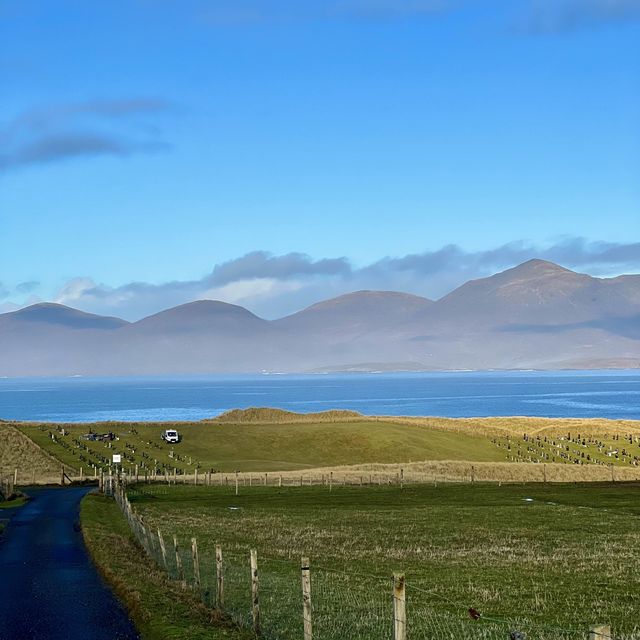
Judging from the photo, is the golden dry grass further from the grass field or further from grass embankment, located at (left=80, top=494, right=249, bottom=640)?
grass embankment, located at (left=80, top=494, right=249, bottom=640)

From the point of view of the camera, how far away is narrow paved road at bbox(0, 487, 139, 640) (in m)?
22.6

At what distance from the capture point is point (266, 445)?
12306 cm

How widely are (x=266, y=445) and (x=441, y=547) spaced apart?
283 feet

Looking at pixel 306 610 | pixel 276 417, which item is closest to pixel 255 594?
pixel 306 610

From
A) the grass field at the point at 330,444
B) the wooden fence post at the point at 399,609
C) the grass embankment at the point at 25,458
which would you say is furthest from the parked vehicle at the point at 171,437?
the wooden fence post at the point at 399,609

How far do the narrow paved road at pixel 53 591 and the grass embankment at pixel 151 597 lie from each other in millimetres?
365

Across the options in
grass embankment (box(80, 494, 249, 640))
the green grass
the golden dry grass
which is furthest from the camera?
A: the golden dry grass

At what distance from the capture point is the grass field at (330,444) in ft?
355

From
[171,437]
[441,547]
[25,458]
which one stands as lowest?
[441,547]

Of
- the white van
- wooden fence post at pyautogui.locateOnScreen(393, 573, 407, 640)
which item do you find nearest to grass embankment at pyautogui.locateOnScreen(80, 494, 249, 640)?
wooden fence post at pyautogui.locateOnScreen(393, 573, 407, 640)

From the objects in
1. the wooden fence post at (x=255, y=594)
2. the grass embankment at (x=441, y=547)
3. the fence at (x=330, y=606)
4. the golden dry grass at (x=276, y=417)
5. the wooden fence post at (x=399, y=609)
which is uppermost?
the golden dry grass at (x=276, y=417)

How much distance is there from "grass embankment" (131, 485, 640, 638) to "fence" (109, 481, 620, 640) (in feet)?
0.35

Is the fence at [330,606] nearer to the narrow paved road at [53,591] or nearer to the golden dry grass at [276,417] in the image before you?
the narrow paved road at [53,591]

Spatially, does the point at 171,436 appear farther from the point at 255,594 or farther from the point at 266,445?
the point at 255,594
